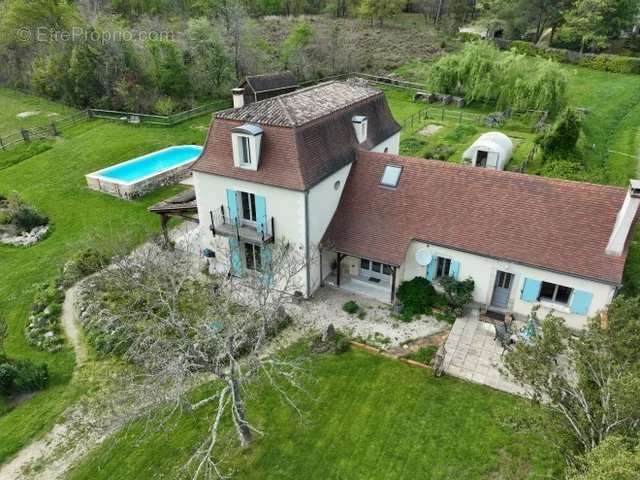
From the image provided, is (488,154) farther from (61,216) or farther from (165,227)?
(61,216)

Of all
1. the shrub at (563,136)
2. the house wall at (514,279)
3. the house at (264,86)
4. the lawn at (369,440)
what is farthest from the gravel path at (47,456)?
the house at (264,86)

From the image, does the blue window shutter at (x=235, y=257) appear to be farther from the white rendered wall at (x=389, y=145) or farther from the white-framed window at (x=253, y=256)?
the white rendered wall at (x=389, y=145)

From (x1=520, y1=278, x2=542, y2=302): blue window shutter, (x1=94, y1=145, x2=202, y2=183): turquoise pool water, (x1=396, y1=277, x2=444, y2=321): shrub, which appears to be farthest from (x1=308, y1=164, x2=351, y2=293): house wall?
(x1=94, y1=145, x2=202, y2=183): turquoise pool water

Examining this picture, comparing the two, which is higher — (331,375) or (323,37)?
(323,37)

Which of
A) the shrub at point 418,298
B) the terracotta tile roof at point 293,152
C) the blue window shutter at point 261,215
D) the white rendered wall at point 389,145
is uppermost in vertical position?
the terracotta tile roof at point 293,152

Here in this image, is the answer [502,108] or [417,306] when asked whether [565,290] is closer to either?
[417,306]

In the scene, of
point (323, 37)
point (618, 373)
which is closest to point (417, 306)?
point (618, 373)
